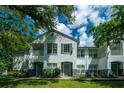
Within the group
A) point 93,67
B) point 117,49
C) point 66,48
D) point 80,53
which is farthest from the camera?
point 80,53

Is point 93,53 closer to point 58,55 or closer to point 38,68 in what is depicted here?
point 58,55

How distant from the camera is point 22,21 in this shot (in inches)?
1048

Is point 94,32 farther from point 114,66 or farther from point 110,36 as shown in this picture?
point 114,66

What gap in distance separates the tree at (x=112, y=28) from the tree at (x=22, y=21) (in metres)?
3.40

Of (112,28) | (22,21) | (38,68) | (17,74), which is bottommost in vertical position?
(17,74)

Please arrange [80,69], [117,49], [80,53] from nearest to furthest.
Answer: [117,49] < [80,69] < [80,53]

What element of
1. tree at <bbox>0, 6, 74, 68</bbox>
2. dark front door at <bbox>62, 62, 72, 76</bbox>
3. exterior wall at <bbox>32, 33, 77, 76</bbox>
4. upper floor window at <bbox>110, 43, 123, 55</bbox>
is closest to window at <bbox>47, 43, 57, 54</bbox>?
exterior wall at <bbox>32, 33, 77, 76</bbox>

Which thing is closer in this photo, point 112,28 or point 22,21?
point 22,21

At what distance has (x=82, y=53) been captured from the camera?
131ft

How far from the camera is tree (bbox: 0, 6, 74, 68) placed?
25.0 meters

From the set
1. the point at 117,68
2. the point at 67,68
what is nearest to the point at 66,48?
the point at 67,68

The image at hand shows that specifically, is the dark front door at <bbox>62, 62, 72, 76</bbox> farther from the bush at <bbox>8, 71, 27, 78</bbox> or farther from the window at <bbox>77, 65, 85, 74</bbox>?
the bush at <bbox>8, 71, 27, 78</bbox>

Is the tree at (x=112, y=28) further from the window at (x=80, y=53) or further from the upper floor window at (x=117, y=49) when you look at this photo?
the window at (x=80, y=53)

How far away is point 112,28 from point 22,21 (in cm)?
858
